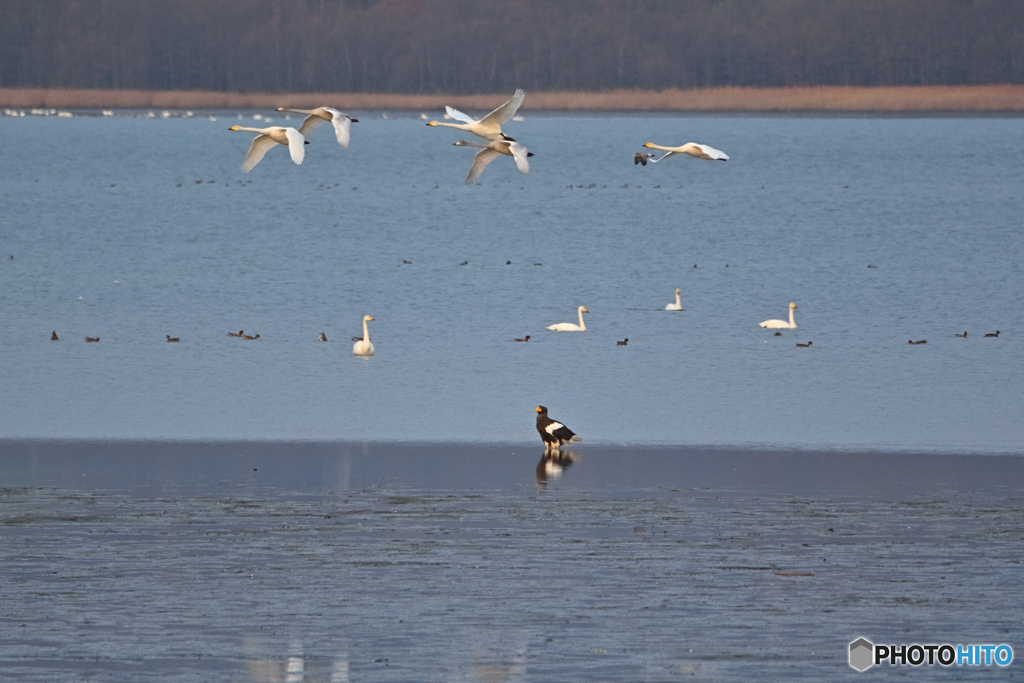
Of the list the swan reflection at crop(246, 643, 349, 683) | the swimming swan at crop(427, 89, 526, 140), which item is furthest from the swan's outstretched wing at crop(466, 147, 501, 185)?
the swan reflection at crop(246, 643, 349, 683)

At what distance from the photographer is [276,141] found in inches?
633

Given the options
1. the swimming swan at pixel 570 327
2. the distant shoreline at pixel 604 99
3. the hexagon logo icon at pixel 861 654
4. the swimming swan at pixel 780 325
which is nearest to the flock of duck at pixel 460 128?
the hexagon logo icon at pixel 861 654

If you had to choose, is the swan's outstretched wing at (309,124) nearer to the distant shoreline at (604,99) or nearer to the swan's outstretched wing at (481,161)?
the swan's outstretched wing at (481,161)

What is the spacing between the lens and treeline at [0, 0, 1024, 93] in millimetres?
148000

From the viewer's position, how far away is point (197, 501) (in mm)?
15539

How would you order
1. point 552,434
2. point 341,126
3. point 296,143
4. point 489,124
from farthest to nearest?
point 552,434
point 489,124
point 296,143
point 341,126

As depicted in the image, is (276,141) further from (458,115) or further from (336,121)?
(458,115)

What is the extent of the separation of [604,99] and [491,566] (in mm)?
148847

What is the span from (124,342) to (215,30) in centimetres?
13992

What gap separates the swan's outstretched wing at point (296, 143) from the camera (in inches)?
574

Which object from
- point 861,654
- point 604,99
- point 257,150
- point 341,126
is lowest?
point 861,654

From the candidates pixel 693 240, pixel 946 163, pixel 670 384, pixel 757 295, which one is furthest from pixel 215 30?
pixel 670 384

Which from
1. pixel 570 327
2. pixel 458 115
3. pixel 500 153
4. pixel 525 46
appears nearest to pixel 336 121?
pixel 458 115

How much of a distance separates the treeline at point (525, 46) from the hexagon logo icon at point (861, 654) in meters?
138
